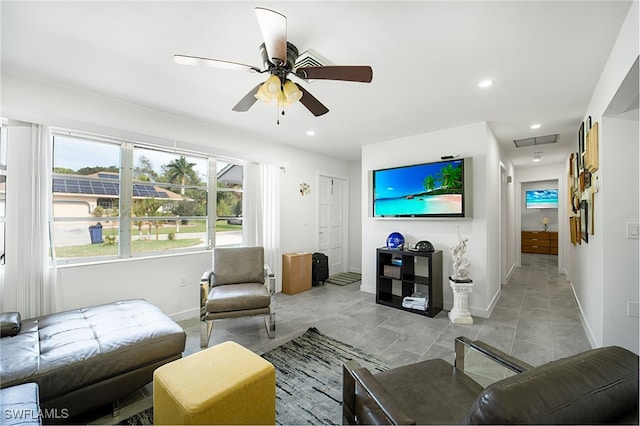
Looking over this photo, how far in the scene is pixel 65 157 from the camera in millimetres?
2682

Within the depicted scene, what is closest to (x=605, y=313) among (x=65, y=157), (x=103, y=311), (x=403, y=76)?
(x=403, y=76)

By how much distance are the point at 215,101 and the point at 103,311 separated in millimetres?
2269

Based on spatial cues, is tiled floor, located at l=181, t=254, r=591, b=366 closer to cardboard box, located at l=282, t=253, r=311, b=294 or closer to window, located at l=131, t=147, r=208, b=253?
cardboard box, located at l=282, t=253, r=311, b=294

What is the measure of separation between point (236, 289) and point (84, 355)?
1397 millimetres

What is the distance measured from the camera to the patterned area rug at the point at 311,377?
5.59 feet

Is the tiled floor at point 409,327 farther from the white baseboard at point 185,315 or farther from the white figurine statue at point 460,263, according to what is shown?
the white figurine statue at point 460,263

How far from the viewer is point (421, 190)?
3.75m

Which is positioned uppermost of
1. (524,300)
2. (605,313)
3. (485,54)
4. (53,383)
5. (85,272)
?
(485,54)

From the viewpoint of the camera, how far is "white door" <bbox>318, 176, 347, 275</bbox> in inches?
215

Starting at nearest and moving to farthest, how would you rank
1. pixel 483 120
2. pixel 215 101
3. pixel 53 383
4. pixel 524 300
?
pixel 53 383 → pixel 215 101 → pixel 483 120 → pixel 524 300

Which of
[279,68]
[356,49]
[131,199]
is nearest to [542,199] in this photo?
[356,49]

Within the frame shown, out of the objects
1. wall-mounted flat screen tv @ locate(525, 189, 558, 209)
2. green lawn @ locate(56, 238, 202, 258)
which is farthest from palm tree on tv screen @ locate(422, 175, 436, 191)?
wall-mounted flat screen tv @ locate(525, 189, 558, 209)

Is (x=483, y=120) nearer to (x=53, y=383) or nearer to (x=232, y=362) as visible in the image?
(x=232, y=362)

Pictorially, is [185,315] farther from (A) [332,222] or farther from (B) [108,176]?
(A) [332,222]
